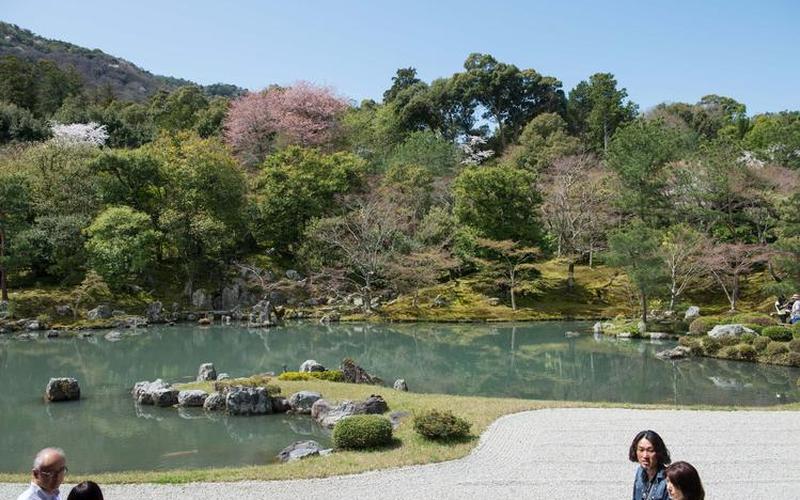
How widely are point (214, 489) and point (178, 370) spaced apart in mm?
13708

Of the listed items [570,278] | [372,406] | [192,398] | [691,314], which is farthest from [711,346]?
[192,398]

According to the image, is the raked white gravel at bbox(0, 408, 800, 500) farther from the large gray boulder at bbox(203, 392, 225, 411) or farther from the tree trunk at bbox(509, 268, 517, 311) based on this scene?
the tree trunk at bbox(509, 268, 517, 311)

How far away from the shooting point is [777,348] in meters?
22.7

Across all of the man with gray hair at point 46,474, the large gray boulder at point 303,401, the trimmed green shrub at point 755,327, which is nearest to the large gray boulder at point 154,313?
the large gray boulder at point 303,401

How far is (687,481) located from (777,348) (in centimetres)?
2165

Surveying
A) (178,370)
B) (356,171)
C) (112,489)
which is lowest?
(178,370)

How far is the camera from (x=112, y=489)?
9133mm

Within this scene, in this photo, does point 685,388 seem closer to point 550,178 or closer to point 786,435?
point 786,435

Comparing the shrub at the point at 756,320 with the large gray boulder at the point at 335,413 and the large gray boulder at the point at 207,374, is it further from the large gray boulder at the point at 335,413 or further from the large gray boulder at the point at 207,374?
the large gray boulder at the point at 207,374

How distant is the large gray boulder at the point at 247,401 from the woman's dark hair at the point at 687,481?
12633mm

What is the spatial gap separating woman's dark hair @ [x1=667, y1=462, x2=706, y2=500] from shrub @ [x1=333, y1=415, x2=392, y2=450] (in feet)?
24.9

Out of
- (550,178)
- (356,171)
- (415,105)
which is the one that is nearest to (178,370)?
(356,171)

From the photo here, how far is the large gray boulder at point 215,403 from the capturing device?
52.4ft

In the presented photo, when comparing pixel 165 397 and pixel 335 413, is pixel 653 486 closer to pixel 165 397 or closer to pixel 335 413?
pixel 335 413
